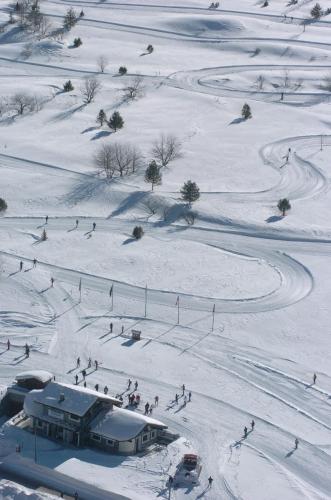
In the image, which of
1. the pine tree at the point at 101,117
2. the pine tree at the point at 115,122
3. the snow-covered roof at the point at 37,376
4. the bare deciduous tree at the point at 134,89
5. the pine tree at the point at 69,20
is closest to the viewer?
the snow-covered roof at the point at 37,376

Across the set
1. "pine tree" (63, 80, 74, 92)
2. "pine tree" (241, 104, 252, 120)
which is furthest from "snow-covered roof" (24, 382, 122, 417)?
"pine tree" (63, 80, 74, 92)

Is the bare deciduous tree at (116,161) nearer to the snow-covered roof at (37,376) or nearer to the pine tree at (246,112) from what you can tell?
the pine tree at (246,112)

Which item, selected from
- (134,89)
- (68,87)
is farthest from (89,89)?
(134,89)

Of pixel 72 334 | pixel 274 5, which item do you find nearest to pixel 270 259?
pixel 72 334

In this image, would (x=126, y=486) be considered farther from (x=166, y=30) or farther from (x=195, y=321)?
(x=166, y=30)

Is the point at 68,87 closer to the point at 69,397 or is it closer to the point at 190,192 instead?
the point at 190,192

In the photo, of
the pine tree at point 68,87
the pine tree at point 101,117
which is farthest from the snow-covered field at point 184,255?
the pine tree at point 101,117
